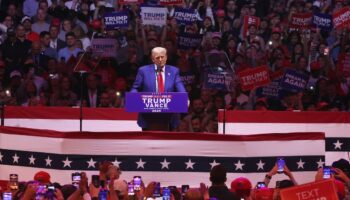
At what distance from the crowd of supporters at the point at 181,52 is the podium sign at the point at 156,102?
2.71 metres

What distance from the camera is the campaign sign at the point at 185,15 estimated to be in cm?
1903

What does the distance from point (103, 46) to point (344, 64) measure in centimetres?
385

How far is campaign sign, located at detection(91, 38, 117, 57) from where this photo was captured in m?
17.8

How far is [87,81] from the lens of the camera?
17.3 m

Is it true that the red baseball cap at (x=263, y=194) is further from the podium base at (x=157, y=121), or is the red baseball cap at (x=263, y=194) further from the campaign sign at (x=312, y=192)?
the podium base at (x=157, y=121)

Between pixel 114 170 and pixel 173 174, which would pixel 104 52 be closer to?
pixel 173 174

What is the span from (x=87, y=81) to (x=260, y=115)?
309cm

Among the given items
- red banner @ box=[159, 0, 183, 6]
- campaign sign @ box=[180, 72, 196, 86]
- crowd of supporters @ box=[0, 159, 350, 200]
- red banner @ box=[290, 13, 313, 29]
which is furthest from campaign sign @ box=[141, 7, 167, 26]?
crowd of supporters @ box=[0, 159, 350, 200]

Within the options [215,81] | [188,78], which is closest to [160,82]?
[215,81]

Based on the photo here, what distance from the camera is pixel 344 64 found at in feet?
60.8

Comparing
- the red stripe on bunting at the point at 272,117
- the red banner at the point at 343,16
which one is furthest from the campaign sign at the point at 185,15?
the red stripe on bunting at the point at 272,117

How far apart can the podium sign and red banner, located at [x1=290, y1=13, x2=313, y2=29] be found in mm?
7109

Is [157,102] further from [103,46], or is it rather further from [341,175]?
[103,46]

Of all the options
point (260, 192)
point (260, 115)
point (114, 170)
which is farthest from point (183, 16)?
point (260, 192)
